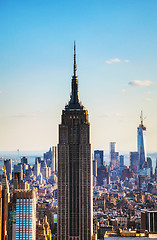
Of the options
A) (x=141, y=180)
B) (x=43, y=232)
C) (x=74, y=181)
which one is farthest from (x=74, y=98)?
(x=141, y=180)

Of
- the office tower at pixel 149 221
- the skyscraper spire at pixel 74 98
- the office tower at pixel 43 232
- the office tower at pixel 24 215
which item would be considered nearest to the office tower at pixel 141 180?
the office tower at pixel 149 221

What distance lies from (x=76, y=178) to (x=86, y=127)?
185cm

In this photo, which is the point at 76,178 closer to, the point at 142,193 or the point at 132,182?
the point at 142,193

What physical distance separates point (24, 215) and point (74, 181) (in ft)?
7.09

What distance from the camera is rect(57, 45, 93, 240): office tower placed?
1814 cm

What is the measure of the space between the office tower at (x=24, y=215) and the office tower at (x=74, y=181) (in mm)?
1167

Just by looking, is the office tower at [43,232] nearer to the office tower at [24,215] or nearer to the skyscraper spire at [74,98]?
the office tower at [24,215]

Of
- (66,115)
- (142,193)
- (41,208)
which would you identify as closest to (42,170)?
(142,193)

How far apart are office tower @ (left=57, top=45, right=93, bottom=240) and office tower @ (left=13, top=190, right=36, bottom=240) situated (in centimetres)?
117

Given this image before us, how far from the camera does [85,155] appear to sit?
726 inches

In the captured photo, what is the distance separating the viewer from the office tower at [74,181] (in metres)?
18.1

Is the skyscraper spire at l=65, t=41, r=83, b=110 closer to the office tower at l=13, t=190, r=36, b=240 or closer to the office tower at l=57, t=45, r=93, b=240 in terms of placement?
the office tower at l=57, t=45, r=93, b=240

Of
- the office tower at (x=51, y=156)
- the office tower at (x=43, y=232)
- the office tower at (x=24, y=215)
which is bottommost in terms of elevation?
the office tower at (x=43, y=232)

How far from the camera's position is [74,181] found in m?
18.4
